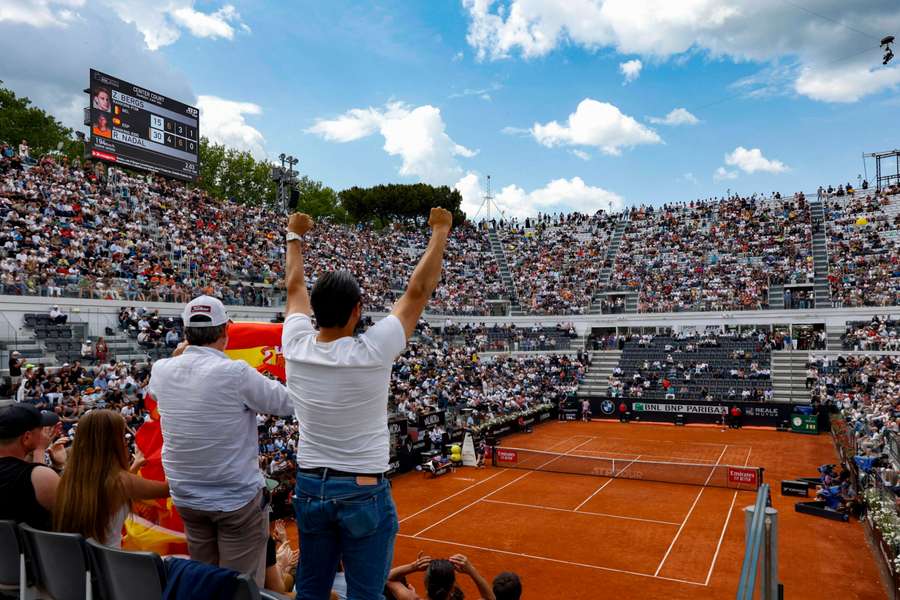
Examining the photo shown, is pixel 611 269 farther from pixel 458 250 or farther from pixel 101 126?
pixel 101 126

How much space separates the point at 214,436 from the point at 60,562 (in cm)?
132

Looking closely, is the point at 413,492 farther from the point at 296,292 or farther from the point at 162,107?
the point at 162,107

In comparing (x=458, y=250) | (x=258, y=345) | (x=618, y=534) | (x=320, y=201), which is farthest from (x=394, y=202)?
(x=258, y=345)

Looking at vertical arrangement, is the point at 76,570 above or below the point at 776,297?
below

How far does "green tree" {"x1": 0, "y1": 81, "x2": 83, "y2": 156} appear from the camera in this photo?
50.0m

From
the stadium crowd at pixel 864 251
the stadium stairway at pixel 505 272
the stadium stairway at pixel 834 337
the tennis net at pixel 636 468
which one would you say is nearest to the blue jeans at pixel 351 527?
the tennis net at pixel 636 468

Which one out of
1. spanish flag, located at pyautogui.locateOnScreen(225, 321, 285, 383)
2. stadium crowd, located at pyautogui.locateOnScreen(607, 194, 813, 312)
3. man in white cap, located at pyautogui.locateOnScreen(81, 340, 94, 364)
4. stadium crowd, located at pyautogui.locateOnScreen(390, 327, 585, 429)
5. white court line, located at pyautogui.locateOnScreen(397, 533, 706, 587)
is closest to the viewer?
spanish flag, located at pyautogui.locateOnScreen(225, 321, 285, 383)

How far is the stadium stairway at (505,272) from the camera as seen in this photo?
47844 mm

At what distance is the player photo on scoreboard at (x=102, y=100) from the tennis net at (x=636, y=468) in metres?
24.7

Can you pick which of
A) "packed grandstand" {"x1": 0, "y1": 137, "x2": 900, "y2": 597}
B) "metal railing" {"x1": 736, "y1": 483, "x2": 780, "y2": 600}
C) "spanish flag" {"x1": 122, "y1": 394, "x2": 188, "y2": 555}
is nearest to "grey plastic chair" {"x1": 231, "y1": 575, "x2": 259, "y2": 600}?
"spanish flag" {"x1": 122, "y1": 394, "x2": 188, "y2": 555}

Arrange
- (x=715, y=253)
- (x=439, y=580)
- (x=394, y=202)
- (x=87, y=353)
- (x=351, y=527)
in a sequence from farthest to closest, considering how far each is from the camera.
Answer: (x=394, y=202) → (x=715, y=253) → (x=87, y=353) → (x=439, y=580) → (x=351, y=527)

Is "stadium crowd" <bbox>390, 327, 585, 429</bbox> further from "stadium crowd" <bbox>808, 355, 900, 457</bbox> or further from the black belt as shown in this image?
the black belt

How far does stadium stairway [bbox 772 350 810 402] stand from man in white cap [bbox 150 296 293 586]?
1428 inches

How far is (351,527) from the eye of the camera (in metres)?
2.70
